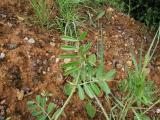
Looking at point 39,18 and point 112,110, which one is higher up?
point 39,18

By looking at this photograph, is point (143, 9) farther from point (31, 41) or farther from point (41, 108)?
point (41, 108)

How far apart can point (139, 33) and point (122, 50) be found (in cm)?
33

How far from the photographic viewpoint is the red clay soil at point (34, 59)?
2.45 m

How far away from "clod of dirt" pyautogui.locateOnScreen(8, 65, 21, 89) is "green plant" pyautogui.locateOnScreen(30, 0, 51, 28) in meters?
0.40

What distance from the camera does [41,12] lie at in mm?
2738

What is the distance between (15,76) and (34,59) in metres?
0.19

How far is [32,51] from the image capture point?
2641mm

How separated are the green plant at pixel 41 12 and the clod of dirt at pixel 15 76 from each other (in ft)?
1.31

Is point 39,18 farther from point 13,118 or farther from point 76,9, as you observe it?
point 13,118

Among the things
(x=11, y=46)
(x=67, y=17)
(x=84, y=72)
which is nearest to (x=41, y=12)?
(x=67, y=17)

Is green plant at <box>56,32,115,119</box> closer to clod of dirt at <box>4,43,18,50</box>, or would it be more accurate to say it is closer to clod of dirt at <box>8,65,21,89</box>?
clod of dirt at <box>8,65,21,89</box>

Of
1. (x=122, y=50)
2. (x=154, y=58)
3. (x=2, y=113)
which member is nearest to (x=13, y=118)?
(x=2, y=113)

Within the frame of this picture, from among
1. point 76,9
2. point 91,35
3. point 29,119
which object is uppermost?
point 76,9

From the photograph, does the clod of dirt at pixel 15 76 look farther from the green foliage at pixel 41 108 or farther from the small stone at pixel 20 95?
the green foliage at pixel 41 108
